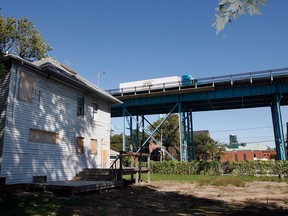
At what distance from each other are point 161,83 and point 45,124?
26.5m

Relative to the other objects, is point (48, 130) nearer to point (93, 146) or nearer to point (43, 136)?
point (43, 136)

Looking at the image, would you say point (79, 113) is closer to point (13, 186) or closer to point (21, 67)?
point (21, 67)

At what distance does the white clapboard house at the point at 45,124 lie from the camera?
591 inches

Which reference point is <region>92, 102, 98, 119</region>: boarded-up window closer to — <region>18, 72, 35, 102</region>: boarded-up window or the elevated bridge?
<region>18, 72, 35, 102</region>: boarded-up window

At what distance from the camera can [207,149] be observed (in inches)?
2931

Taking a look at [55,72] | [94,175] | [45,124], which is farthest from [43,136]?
[94,175]

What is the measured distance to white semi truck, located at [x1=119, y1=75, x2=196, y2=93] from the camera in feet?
128

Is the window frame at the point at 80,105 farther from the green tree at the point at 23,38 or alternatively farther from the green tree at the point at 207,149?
the green tree at the point at 207,149

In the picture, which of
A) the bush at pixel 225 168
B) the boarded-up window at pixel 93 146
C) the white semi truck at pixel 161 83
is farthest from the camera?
the white semi truck at pixel 161 83

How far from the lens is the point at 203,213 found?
870 centimetres

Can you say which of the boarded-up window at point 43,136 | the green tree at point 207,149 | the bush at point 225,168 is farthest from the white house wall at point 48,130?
the green tree at point 207,149

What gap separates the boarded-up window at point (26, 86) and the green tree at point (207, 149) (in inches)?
2307

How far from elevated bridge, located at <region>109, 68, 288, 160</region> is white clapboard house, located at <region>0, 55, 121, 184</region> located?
17482 mm

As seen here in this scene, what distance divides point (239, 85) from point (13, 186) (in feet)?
98.9
